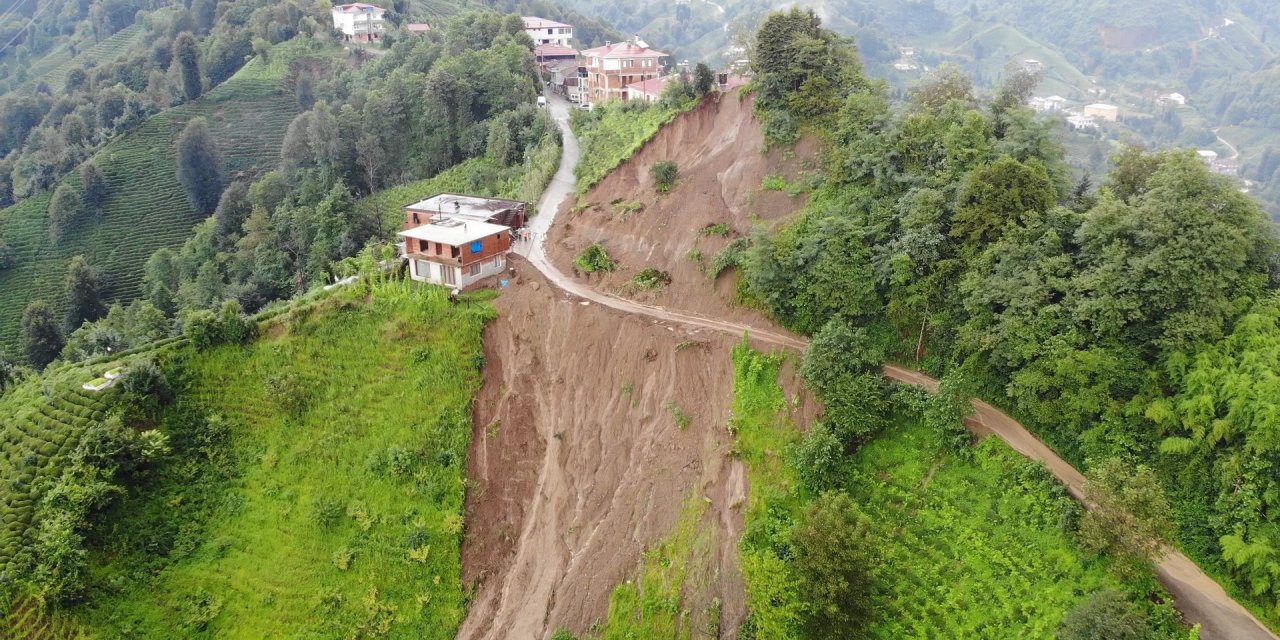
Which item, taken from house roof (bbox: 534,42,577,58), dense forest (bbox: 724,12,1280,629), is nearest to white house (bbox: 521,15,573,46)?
house roof (bbox: 534,42,577,58)

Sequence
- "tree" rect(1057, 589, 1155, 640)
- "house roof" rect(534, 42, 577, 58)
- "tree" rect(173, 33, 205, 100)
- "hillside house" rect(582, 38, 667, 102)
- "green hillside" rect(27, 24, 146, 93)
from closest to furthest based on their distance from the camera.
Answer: "tree" rect(1057, 589, 1155, 640) < "hillside house" rect(582, 38, 667, 102) < "tree" rect(173, 33, 205, 100) < "house roof" rect(534, 42, 577, 58) < "green hillside" rect(27, 24, 146, 93)

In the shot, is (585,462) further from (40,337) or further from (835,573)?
(40,337)

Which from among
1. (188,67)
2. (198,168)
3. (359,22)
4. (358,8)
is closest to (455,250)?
(198,168)

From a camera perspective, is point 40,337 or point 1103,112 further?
point 1103,112

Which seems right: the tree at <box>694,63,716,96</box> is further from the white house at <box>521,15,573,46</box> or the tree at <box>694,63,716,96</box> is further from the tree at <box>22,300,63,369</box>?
the white house at <box>521,15,573,46</box>

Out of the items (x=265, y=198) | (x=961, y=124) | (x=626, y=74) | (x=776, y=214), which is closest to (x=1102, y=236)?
(x=961, y=124)

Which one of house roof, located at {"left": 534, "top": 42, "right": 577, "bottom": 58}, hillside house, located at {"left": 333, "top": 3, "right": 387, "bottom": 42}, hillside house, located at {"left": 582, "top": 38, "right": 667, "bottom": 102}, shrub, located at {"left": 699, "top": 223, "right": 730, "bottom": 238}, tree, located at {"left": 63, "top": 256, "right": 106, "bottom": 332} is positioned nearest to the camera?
shrub, located at {"left": 699, "top": 223, "right": 730, "bottom": 238}

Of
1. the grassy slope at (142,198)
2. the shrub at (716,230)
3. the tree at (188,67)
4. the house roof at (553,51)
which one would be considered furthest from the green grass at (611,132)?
the tree at (188,67)
